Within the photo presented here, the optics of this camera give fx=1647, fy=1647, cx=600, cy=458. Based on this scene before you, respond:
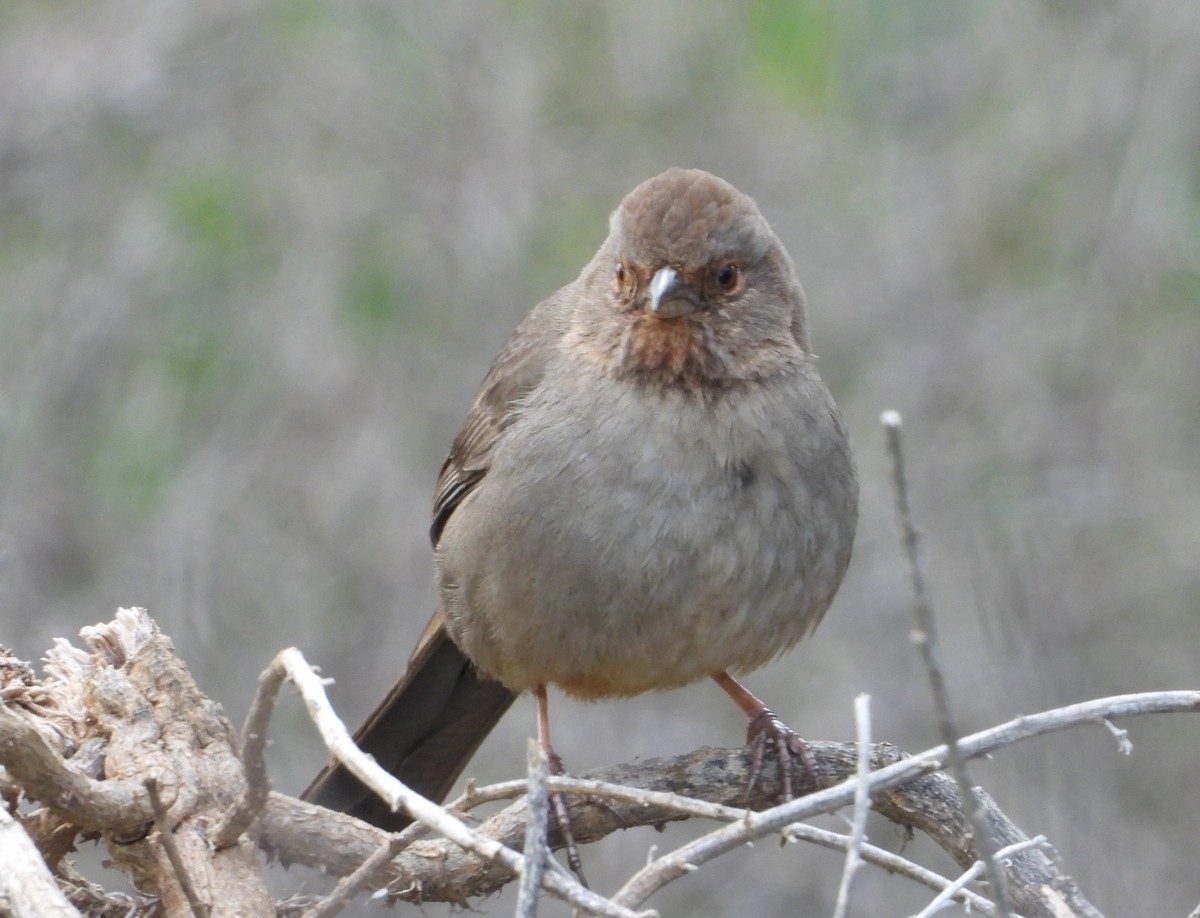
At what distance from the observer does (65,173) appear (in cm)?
790

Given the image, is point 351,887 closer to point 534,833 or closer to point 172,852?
point 172,852

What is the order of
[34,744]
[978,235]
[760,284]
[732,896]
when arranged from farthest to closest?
[978,235] → [732,896] → [760,284] → [34,744]

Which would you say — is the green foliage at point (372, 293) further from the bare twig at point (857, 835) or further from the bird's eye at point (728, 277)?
the bare twig at point (857, 835)

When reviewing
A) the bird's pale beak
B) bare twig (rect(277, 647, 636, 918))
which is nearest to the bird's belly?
→ the bird's pale beak

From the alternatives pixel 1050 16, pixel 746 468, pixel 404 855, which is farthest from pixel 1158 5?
pixel 404 855

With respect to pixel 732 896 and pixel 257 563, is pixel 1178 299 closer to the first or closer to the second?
pixel 732 896

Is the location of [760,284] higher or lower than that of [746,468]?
higher

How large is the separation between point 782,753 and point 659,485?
80 cm

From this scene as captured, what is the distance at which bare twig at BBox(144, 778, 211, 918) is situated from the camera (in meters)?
3.06

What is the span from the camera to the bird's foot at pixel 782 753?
4324mm

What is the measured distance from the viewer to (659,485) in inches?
168

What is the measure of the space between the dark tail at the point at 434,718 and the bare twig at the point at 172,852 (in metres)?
1.90

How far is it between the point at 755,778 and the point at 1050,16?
18.8 feet

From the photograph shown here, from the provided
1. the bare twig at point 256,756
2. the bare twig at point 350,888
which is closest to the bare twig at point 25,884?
the bare twig at point 256,756
